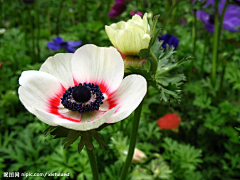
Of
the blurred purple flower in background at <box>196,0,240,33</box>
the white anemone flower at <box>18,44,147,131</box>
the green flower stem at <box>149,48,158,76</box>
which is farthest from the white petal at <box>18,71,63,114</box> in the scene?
the blurred purple flower in background at <box>196,0,240,33</box>

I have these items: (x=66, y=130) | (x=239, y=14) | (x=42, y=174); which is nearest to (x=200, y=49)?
(x=239, y=14)

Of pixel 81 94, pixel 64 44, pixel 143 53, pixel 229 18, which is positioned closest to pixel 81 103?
pixel 81 94

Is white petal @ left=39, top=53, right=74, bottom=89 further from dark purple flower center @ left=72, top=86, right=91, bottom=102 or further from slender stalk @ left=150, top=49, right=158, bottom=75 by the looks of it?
slender stalk @ left=150, top=49, right=158, bottom=75

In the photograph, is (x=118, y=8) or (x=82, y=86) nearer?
(x=82, y=86)

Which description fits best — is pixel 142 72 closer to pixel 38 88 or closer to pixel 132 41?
pixel 132 41

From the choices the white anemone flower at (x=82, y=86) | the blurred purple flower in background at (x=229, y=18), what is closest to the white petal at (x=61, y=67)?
the white anemone flower at (x=82, y=86)

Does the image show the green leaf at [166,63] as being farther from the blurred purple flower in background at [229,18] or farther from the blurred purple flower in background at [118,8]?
the blurred purple flower in background at [118,8]

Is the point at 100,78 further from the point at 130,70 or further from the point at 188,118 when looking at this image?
the point at 188,118
